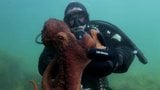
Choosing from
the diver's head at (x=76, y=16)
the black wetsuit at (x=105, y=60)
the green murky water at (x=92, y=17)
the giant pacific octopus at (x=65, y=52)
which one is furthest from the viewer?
the green murky water at (x=92, y=17)

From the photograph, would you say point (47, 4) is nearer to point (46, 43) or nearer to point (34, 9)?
point (34, 9)

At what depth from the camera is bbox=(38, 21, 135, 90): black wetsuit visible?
2804mm

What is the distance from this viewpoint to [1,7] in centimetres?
8369

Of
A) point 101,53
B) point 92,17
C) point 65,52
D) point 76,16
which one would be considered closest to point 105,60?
point 101,53

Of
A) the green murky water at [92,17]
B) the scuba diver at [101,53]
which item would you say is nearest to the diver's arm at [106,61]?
the scuba diver at [101,53]

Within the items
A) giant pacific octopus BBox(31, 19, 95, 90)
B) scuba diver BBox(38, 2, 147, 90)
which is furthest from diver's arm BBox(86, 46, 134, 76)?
giant pacific octopus BBox(31, 19, 95, 90)

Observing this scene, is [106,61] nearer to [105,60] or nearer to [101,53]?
[105,60]

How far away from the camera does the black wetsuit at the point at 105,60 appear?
2804 mm

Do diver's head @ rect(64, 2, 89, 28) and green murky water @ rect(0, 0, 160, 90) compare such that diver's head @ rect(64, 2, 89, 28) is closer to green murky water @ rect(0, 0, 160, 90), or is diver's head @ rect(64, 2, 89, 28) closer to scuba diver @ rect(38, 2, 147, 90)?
scuba diver @ rect(38, 2, 147, 90)

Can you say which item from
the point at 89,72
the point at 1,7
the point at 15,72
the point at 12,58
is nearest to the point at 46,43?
the point at 89,72

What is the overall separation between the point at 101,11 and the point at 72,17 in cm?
11392

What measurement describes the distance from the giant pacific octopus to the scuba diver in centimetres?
11

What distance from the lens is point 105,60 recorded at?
2758mm

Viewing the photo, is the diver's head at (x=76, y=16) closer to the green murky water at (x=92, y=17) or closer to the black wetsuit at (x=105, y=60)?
the black wetsuit at (x=105, y=60)
